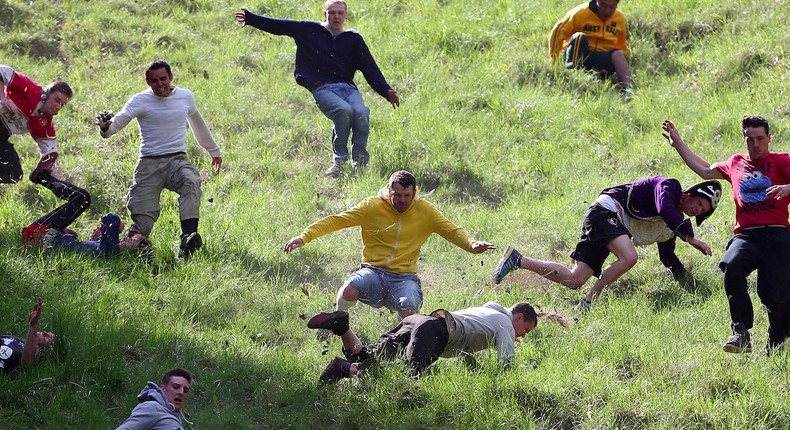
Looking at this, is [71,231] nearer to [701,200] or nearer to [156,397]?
[156,397]

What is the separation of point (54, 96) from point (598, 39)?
6954 millimetres

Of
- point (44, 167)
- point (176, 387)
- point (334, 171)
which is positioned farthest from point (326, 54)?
point (176, 387)

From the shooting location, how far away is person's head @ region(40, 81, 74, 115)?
9625mm

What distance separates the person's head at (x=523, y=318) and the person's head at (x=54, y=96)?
Answer: 447cm

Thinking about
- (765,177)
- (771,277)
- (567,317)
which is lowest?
(567,317)

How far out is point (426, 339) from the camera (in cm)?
748

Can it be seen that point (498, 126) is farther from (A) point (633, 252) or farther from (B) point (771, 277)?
(B) point (771, 277)

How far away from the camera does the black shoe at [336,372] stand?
24.7 ft

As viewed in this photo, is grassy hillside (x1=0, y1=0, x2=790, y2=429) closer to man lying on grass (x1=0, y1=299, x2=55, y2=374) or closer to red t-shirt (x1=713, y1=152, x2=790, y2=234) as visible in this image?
man lying on grass (x1=0, y1=299, x2=55, y2=374)

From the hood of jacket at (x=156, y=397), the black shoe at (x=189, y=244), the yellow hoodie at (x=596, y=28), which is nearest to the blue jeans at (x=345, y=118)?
the black shoe at (x=189, y=244)

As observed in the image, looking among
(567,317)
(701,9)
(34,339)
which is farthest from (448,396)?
(701,9)

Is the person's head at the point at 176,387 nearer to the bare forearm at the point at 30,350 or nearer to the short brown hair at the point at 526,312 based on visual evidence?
the bare forearm at the point at 30,350

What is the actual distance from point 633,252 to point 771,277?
1413 millimetres

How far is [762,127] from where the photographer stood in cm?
809
